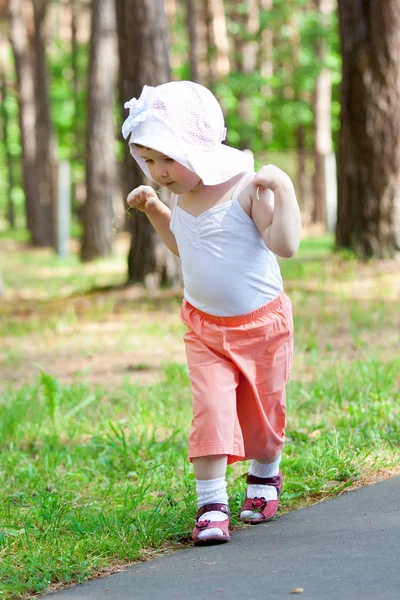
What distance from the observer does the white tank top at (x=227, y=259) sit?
345cm

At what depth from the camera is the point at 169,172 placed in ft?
11.1

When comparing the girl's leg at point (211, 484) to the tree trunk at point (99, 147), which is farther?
the tree trunk at point (99, 147)

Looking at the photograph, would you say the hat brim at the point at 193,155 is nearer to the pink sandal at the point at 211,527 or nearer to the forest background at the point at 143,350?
the forest background at the point at 143,350

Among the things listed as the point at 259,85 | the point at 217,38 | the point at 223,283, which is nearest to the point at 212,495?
the point at 223,283

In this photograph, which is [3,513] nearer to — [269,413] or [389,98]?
[269,413]

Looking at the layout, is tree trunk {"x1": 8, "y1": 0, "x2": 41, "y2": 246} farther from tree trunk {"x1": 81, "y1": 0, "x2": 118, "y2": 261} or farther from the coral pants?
the coral pants

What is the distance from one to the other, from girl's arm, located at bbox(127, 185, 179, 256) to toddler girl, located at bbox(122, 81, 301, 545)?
13cm

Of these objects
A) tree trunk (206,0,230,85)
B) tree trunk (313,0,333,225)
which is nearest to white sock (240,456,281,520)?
tree trunk (313,0,333,225)

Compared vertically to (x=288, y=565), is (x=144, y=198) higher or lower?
higher

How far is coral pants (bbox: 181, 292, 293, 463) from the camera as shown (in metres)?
3.35

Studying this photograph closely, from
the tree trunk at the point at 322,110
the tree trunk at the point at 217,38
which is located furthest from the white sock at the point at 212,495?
the tree trunk at the point at 217,38

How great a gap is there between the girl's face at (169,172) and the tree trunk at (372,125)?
6.42 m

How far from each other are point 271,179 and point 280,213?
119mm

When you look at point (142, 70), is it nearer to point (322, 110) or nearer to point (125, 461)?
point (125, 461)
